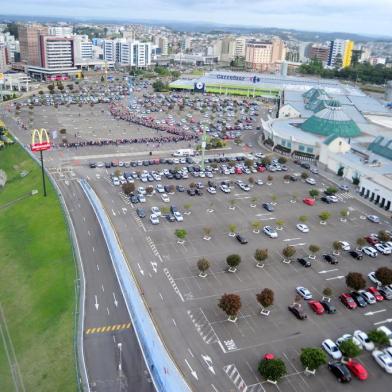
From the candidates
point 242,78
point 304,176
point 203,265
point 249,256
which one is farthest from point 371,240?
point 242,78

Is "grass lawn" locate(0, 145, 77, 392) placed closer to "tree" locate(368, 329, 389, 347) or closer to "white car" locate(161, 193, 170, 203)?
"white car" locate(161, 193, 170, 203)

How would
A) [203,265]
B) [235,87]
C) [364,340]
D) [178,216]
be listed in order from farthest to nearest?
1. [235,87]
2. [178,216]
3. [203,265]
4. [364,340]

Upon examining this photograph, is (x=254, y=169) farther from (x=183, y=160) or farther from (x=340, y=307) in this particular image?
(x=340, y=307)

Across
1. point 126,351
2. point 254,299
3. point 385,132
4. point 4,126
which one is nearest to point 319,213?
point 254,299

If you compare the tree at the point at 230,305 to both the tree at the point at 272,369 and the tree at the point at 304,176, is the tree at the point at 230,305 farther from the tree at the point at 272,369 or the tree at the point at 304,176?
the tree at the point at 304,176

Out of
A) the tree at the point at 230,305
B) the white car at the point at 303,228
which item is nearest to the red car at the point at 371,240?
the white car at the point at 303,228

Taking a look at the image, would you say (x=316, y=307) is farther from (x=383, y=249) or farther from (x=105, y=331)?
(x=105, y=331)

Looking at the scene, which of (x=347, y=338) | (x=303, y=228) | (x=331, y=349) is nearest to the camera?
(x=331, y=349)

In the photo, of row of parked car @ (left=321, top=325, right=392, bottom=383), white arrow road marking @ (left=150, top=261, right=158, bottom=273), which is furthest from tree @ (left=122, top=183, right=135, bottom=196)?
row of parked car @ (left=321, top=325, right=392, bottom=383)
